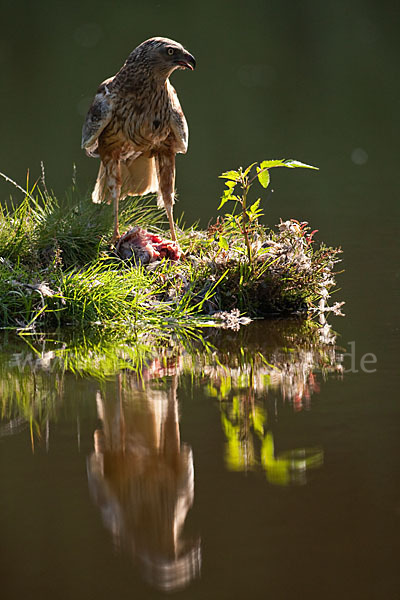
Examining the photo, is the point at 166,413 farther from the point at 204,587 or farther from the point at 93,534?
the point at 204,587

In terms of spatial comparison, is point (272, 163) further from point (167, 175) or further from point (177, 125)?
point (167, 175)

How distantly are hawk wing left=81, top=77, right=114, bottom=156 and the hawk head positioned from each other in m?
0.31

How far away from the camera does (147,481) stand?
2.47 m

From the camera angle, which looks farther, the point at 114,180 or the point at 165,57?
the point at 114,180

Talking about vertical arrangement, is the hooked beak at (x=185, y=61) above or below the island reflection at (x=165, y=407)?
above

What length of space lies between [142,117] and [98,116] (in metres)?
0.27

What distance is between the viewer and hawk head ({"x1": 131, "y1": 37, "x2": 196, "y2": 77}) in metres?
5.00

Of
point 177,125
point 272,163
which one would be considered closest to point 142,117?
point 177,125

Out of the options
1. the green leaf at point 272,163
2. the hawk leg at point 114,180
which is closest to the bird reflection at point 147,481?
the green leaf at point 272,163

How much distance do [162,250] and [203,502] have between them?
294 centimetres

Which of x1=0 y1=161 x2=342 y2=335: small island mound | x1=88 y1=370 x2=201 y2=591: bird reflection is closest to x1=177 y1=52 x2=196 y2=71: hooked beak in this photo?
x1=0 y1=161 x2=342 y2=335: small island mound

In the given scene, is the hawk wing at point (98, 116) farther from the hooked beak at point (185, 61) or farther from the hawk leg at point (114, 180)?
the hooked beak at point (185, 61)

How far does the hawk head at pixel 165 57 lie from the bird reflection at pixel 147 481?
2.36 meters

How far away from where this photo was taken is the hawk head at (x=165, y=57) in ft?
16.4
